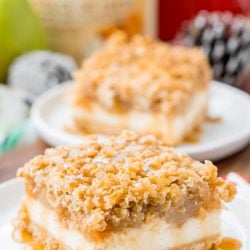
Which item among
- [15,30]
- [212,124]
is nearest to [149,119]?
[212,124]

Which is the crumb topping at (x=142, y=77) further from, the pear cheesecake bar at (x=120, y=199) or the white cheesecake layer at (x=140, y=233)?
the white cheesecake layer at (x=140, y=233)

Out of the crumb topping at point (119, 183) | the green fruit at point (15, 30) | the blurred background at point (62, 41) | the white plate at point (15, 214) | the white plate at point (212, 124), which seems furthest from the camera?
the green fruit at point (15, 30)

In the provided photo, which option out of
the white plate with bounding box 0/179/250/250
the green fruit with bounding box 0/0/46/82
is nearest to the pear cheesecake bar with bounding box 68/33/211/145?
the white plate with bounding box 0/179/250/250

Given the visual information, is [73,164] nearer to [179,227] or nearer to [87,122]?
[179,227]

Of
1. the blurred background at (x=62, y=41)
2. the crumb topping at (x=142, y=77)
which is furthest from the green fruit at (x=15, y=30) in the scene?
A: the crumb topping at (x=142, y=77)

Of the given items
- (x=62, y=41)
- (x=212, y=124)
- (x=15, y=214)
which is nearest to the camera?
(x=15, y=214)

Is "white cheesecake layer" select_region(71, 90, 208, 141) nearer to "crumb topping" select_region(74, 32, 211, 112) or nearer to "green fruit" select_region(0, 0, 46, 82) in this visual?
"crumb topping" select_region(74, 32, 211, 112)

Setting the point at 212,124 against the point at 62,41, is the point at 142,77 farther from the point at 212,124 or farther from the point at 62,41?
the point at 62,41
